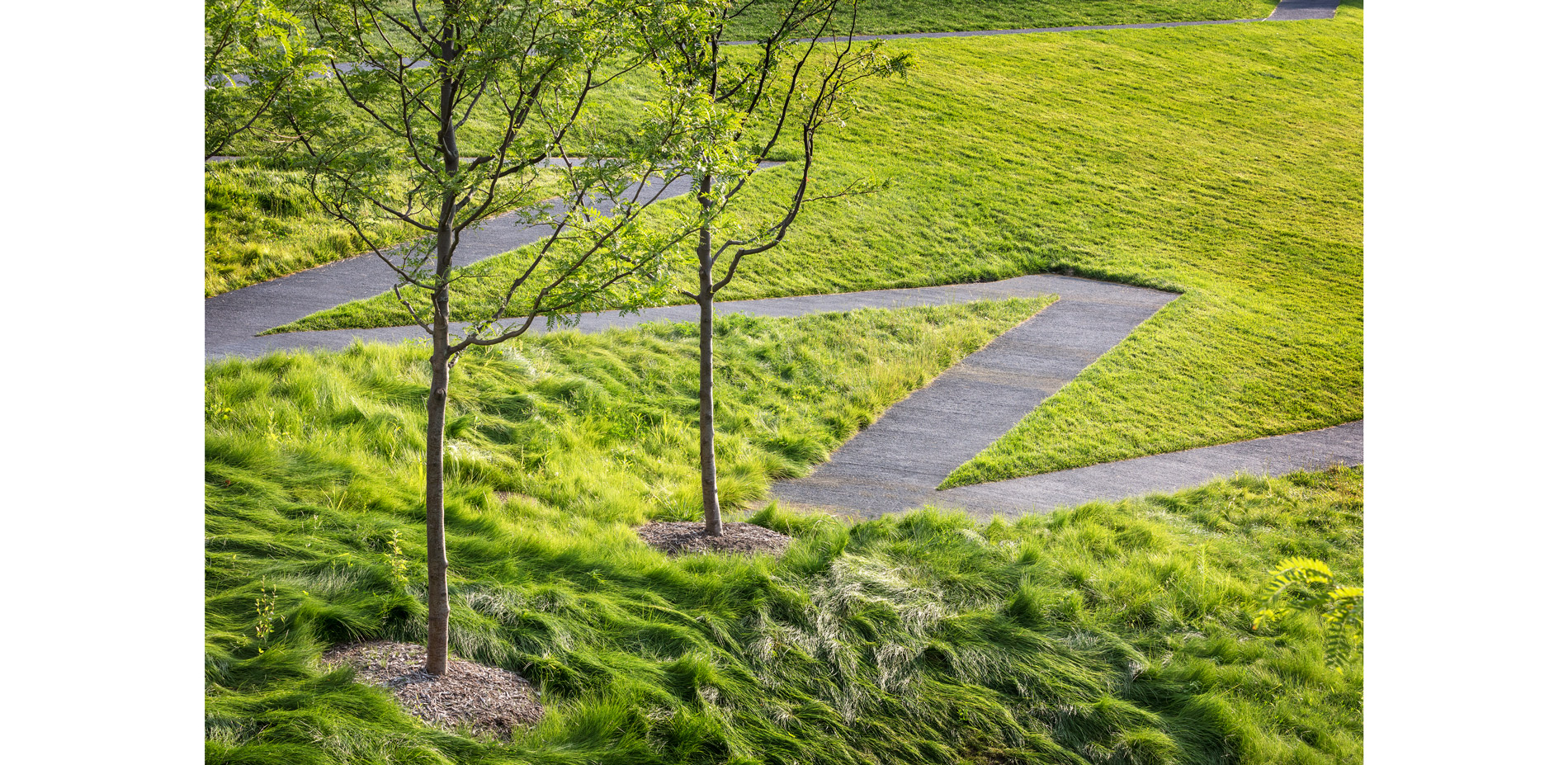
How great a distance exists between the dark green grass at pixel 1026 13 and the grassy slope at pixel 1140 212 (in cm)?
124

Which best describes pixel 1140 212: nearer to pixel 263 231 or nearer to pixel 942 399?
pixel 942 399

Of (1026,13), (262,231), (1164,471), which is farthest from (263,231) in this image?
(1026,13)

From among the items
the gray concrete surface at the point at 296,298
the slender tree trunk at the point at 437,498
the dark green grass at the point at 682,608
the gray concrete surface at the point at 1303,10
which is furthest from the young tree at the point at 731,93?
the gray concrete surface at the point at 1303,10

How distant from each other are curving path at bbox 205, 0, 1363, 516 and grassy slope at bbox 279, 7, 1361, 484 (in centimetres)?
24

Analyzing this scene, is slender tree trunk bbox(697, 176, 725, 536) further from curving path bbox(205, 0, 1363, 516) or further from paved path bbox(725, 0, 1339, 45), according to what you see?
paved path bbox(725, 0, 1339, 45)

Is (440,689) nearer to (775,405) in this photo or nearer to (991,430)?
(775,405)

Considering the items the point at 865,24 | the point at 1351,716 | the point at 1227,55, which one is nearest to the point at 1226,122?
the point at 1227,55

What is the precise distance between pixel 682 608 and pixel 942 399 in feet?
16.1

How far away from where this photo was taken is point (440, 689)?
3783 millimetres

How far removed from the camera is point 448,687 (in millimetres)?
3811

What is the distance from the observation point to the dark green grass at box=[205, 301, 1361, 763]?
3.84 metres

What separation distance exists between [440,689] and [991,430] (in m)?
5.78

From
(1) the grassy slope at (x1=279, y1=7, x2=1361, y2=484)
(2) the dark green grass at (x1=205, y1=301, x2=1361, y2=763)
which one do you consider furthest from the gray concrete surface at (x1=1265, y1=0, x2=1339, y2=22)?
(2) the dark green grass at (x1=205, y1=301, x2=1361, y2=763)

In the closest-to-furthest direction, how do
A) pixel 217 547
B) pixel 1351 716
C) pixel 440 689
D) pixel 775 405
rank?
1. pixel 440 689
2. pixel 217 547
3. pixel 1351 716
4. pixel 775 405
